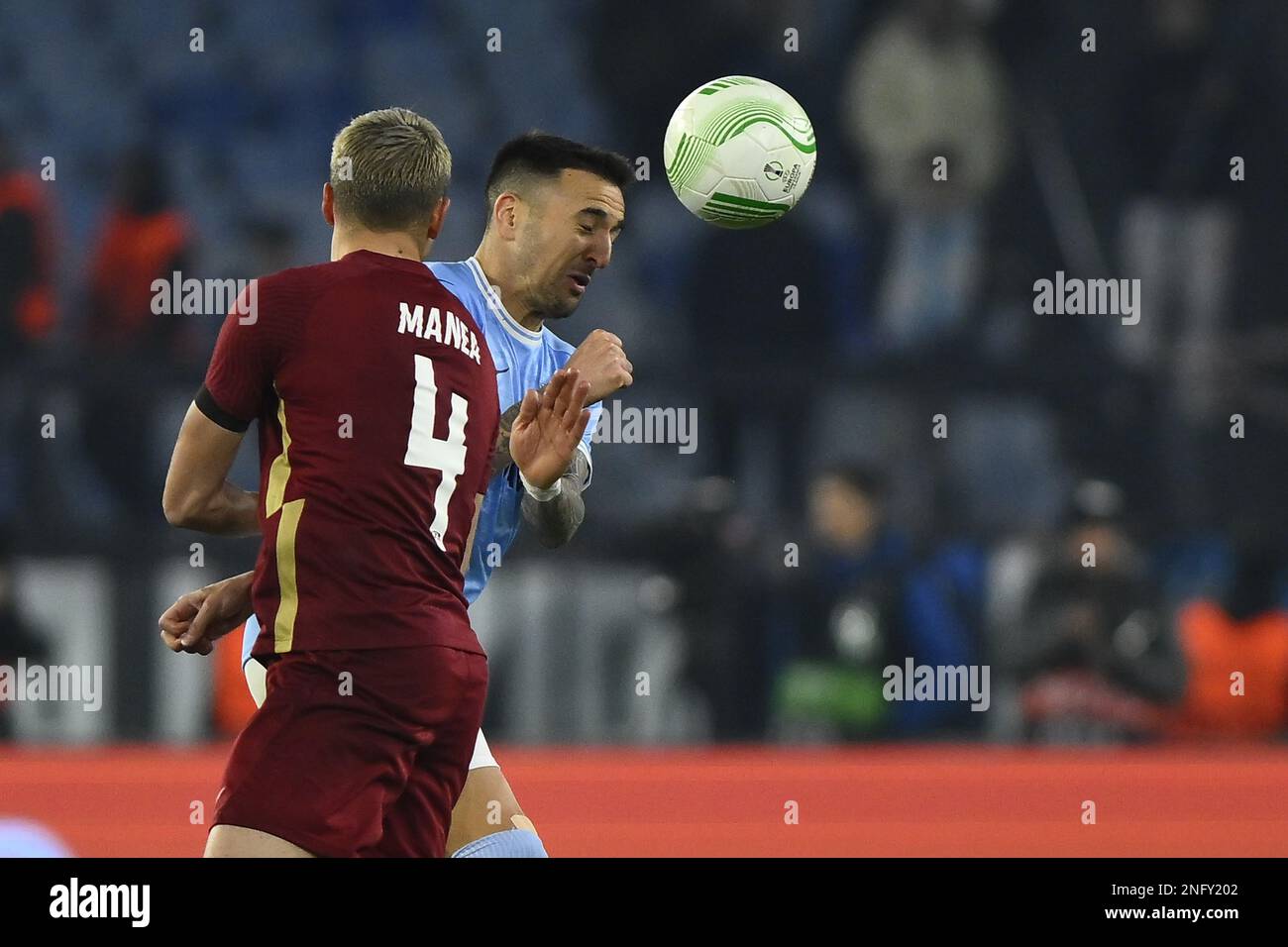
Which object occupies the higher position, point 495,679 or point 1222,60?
point 1222,60

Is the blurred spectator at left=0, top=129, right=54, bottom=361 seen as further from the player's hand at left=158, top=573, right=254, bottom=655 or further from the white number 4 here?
the white number 4

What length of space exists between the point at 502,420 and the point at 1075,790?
3481 millimetres

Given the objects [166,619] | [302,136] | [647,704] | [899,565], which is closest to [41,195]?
[302,136]

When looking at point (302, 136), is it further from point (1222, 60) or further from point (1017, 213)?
point (1222, 60)

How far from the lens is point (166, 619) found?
11.8 feet

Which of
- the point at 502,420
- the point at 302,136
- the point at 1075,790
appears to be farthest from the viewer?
the point at 302,136

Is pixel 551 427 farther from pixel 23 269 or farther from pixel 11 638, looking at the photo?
pixel 23 269

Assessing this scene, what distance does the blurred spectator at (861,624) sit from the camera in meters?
8.48

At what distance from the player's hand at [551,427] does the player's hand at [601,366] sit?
0.04m

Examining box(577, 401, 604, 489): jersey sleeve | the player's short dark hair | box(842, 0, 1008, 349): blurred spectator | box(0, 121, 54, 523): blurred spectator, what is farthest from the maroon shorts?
box(842, 0, 1008, 349): blurred spectator

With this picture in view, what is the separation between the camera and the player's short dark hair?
15.1ft

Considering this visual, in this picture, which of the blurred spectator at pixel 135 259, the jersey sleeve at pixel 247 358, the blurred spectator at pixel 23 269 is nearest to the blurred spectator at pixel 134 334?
the blurred spectator at pixel 135 259

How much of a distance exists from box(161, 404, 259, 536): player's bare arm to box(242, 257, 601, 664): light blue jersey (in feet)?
2.93

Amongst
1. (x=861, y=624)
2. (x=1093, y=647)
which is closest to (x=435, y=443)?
(x=861, y=624)
